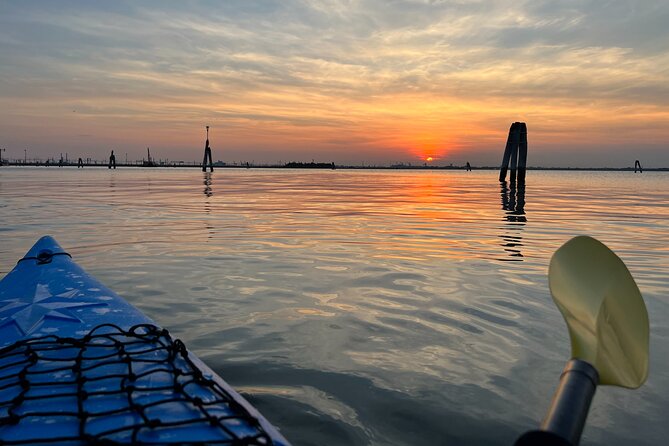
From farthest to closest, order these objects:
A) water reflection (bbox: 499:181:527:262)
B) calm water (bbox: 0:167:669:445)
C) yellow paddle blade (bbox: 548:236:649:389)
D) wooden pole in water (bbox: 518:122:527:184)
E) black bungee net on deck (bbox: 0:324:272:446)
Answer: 1. wooden pole in water (bbox: 518:122:527:184)
2. water reflection (bbox: 499:181:527:262)
3. calm water (bbox: 0:167:669:445)
4. yellow paddle blade (bbox: 548:236:649:389)
5. black bungee net on deck (bbox: 0:324:272:446)

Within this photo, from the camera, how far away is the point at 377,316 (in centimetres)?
498

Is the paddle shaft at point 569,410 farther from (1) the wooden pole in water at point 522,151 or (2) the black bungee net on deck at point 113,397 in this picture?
(1) the wooden pole in water at point 522,151

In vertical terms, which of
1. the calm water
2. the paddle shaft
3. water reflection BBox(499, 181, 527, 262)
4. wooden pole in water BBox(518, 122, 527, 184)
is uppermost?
wooden pole in water BBox(518, 122, 527, 184)

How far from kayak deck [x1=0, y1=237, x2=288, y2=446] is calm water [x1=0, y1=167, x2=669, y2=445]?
76 centimetres

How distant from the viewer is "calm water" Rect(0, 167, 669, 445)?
3.07m

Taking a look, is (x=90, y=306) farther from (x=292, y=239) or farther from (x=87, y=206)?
(x=87, y=206)

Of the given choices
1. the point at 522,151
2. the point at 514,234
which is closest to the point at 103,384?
the point at 514,234

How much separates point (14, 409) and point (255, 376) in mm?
1718

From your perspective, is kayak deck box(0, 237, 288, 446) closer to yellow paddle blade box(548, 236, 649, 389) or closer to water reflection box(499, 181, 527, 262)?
yellow paddle blade box(548, 236, 649, 389)

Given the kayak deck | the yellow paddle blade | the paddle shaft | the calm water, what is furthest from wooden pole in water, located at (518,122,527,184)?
the paddle shaft

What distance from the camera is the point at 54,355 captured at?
8.92ft

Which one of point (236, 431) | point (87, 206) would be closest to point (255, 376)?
point (236, 431)

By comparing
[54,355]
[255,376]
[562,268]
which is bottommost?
[255,376]

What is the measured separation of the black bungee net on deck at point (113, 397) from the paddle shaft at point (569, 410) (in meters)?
0.98
